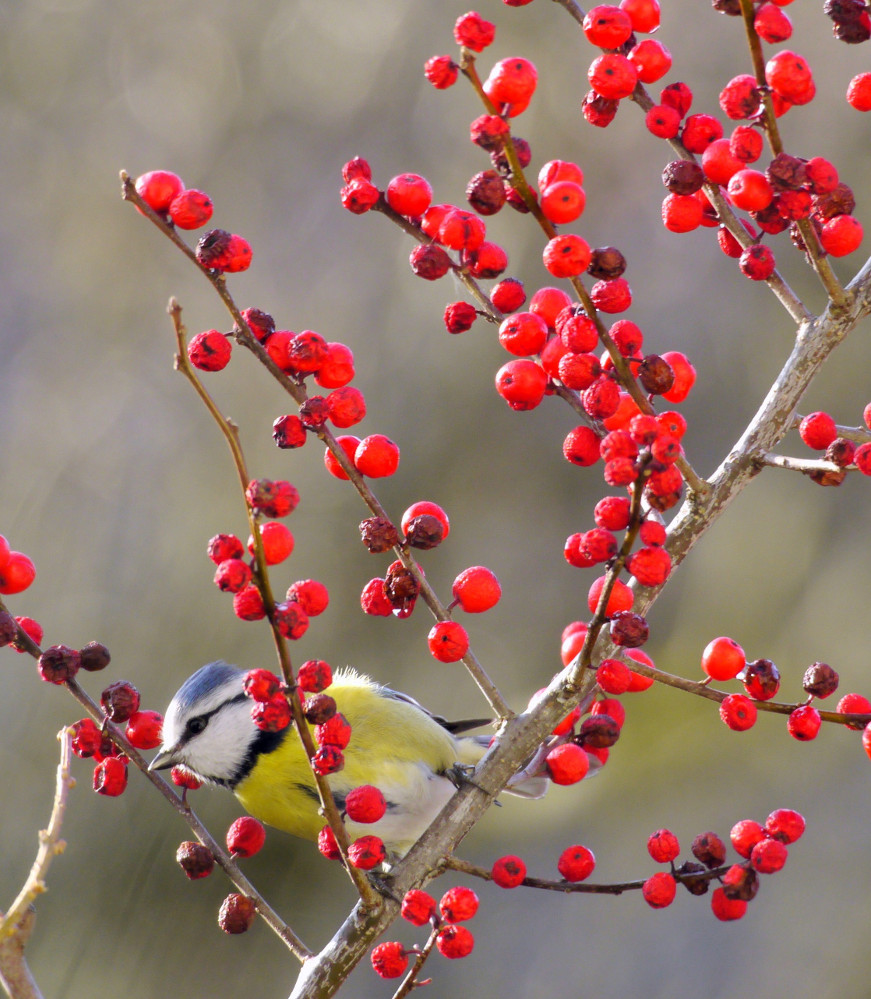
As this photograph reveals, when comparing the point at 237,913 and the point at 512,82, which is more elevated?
the point at 512,82

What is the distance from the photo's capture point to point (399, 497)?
1935 millimetres

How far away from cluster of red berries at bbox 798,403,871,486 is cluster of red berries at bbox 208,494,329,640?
33cm

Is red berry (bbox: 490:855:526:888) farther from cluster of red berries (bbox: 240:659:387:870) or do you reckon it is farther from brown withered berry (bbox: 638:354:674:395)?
brown withered berry (bbox: 638:354:674:395)

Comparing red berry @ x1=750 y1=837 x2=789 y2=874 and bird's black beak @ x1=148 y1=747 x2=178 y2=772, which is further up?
bird's black beak @ x1=148 y1=747 x2=178 y2=772

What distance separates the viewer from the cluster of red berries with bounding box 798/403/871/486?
2.01 feet

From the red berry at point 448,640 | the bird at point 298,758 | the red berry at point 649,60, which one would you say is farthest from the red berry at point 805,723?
the bird at point 298,758

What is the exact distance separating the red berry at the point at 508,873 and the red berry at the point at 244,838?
0.20 metres

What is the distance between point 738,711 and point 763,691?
30 millimetres

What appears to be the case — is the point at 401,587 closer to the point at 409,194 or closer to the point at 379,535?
the point at 379,535

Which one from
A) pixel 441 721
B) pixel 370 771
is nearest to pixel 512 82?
pixel 370 771

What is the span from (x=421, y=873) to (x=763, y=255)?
46 centimetres

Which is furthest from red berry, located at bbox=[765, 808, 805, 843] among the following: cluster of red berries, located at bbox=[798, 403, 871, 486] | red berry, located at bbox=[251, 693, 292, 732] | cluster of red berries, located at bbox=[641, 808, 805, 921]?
red berry, located at bbox=[251, 693, 292, 732]

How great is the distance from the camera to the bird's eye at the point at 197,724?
1.20 meters

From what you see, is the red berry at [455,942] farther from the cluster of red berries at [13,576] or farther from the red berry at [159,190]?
the red berry at [159,190]
